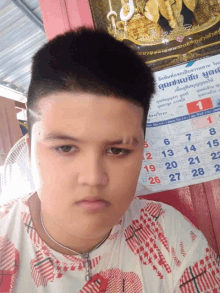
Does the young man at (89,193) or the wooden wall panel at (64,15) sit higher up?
the wooden wall panel at (64,15)

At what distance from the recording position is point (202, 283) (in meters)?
0.63

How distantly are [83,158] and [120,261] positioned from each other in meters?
0.33

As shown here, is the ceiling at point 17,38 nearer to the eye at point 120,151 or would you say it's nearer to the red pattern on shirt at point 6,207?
the red pattern on shirt at point 6,207

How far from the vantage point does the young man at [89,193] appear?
20.0 inches

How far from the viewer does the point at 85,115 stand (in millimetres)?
502

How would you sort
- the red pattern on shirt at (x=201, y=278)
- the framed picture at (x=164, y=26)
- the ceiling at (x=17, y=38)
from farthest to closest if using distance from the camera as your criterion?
the ceiling at (x=17, y=38) → the framed picture at (x=164, y=26) → the red pattern on shirt at (x=201, y=278)

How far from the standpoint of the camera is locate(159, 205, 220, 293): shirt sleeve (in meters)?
0.63

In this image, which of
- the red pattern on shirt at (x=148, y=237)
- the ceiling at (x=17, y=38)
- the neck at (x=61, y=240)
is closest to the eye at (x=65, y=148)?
the neck at (x=61, y=240)

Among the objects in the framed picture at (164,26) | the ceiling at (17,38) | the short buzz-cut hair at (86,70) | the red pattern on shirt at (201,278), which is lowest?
the red pattern on shirt at (201,278)

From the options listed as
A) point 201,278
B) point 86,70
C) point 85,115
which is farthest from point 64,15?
point 201,278

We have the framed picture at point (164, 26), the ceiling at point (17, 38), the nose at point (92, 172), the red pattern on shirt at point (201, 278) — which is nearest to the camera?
the nose at point (92, 172)

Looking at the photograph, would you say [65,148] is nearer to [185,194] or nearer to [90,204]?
[90,204]

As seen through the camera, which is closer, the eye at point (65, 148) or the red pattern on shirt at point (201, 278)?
the eye at point (65, 148)

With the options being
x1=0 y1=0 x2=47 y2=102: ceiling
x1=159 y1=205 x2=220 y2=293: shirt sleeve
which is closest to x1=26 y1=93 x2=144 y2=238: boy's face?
x1=159 y1=205 x2=220 y2=293: shirt sleeve
